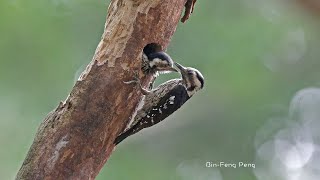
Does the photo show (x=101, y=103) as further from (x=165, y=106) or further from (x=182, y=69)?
(x=182, y=69)

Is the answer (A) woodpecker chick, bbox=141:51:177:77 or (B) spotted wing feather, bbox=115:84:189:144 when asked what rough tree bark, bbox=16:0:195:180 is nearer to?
(A) woodpecker chick, bbox=141:51:177:77

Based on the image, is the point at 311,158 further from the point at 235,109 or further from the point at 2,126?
the point at 2,126

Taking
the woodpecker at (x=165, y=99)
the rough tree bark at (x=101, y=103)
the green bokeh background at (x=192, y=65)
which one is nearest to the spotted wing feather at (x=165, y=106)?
the woodpecker at (x=165, y=99)

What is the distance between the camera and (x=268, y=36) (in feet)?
18.4

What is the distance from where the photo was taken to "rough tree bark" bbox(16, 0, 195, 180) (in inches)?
114

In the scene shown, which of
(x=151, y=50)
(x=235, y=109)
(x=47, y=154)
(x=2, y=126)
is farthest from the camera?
(x=235, y=109)

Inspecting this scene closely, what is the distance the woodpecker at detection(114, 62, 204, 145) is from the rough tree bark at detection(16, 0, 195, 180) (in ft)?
0.31

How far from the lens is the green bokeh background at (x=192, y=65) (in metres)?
5.25

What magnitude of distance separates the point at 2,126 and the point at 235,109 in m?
1.87

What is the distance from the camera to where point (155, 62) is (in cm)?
307

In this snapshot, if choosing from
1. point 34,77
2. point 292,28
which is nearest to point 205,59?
point 292,28

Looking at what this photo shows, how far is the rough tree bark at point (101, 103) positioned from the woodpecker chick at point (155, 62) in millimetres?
33

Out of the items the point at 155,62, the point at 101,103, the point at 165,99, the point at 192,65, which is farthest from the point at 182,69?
the point at 192,65

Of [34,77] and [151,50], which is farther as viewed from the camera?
[34,77]
